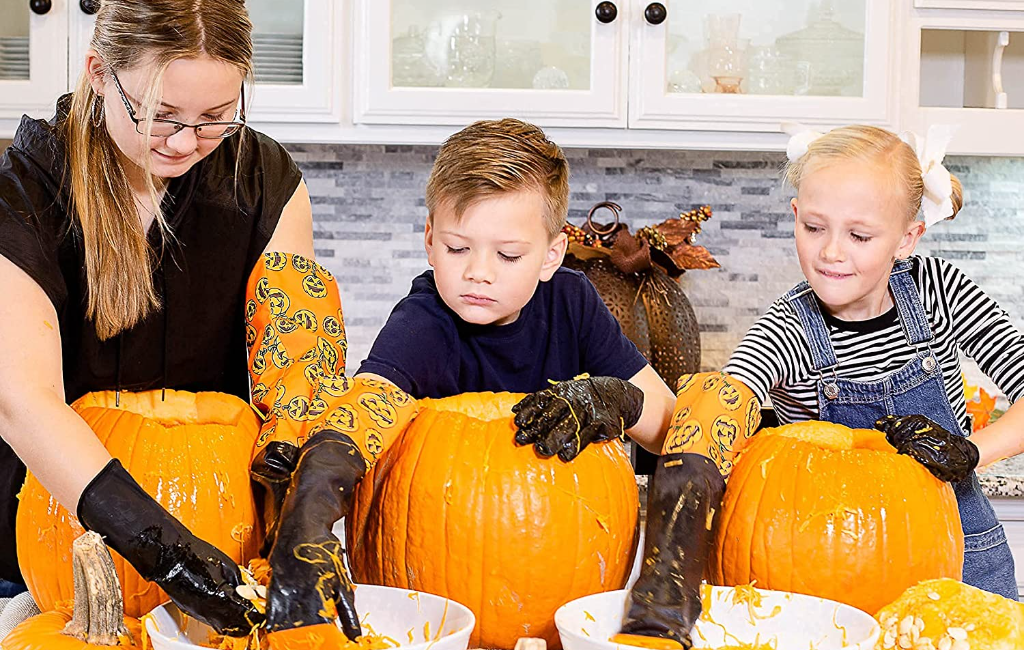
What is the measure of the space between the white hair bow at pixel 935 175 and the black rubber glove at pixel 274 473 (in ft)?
Answer: 2.71

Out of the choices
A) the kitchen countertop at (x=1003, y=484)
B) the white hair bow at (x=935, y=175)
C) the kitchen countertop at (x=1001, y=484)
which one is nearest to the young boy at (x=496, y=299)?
the white hair bow at (x=935, y=175)

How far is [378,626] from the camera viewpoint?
74 cm

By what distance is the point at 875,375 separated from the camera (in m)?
1.24

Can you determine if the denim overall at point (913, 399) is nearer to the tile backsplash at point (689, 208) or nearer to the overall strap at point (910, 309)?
the overall strap at point (910, 309)

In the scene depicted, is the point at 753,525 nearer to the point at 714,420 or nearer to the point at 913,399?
the point at 714,420

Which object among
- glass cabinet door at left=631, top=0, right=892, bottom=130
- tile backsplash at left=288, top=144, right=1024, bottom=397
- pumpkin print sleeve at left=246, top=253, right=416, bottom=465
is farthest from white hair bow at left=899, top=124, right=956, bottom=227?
tile backsplash at left=288, top=144, right=1024, bottom=397

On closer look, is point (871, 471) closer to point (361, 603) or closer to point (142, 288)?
point (361, 603)

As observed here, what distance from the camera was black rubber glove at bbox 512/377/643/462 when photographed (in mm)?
820

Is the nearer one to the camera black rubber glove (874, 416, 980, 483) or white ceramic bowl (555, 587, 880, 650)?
white ceramic bowl (555, 587, 880, 650)

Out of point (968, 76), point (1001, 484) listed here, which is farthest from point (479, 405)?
point (968, 76)

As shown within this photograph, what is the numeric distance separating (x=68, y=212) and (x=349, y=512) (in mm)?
406

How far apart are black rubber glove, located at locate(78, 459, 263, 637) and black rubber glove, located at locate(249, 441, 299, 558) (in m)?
0.08

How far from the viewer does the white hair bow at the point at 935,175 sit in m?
1.21

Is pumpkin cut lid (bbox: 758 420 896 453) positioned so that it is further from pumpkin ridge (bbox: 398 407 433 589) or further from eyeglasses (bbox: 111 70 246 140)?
eyeglasses (bbox: 111 70 246 140)
